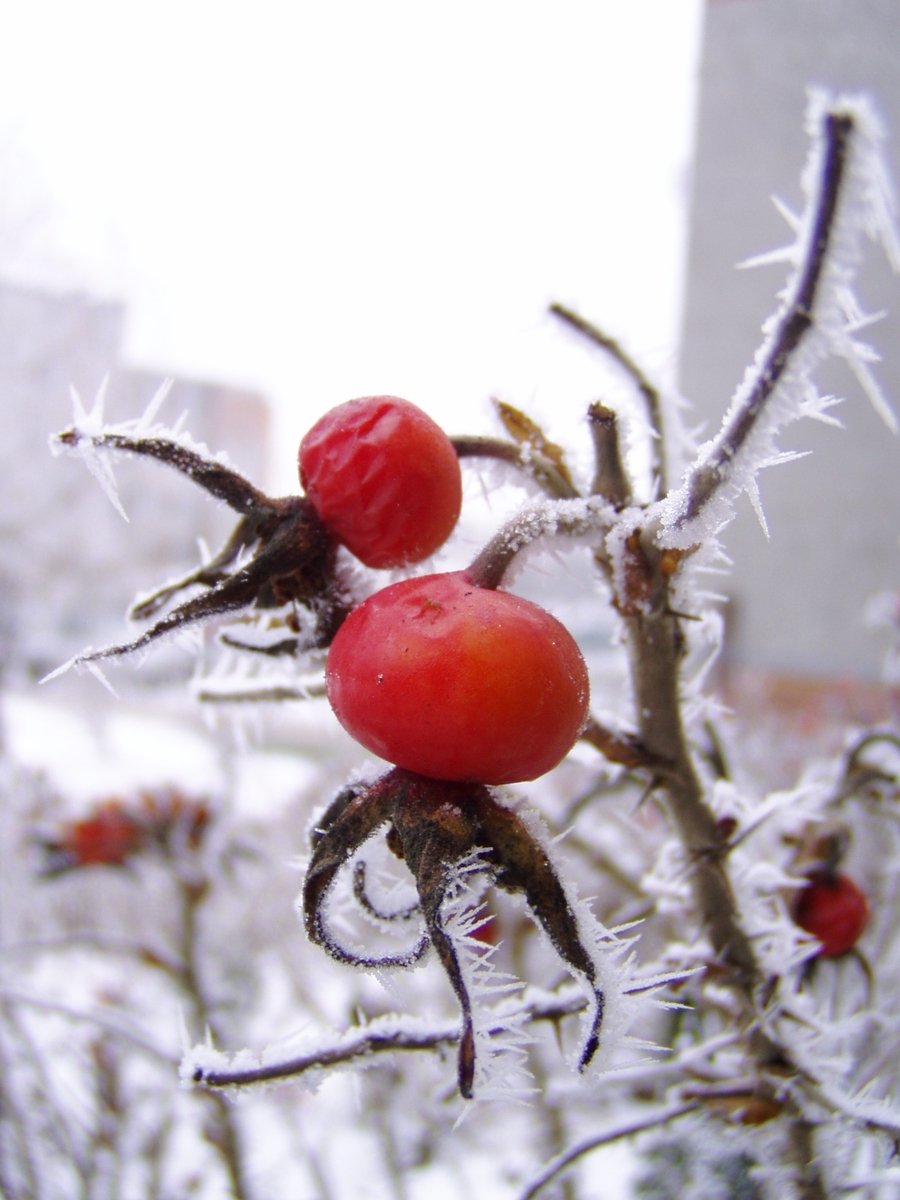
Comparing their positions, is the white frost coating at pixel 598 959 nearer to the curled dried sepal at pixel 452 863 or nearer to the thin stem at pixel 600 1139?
the curled dried sepal at pixel 452 863

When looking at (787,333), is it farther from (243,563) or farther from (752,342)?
(752,342)

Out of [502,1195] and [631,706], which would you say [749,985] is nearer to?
[631,706]

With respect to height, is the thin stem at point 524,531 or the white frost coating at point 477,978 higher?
the thin stem at point 524,531

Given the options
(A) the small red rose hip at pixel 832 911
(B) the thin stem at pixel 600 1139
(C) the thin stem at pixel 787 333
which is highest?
(C) the thin stem at pixel 787 333

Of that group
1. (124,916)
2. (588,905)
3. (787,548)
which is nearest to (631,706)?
(588,905)

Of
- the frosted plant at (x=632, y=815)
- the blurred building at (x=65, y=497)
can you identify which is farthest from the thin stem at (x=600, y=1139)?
the blurred building at (x=65, y=497)

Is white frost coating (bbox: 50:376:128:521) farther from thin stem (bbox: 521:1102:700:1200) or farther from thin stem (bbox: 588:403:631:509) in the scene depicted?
thin stem (bbox: 521:1102:700:1200)

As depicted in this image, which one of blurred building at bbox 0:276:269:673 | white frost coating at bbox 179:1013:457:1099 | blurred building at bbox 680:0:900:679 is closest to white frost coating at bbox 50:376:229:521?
A: white frost coating at bbox 179:1013:457:1099
